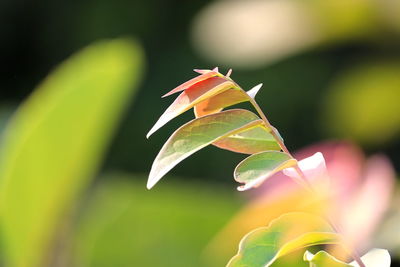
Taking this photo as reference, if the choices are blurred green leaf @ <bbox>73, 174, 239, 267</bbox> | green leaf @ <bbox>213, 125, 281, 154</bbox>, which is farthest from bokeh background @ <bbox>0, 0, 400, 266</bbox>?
green leaf @ <bbox>213, 125, 281, 154</bbox>

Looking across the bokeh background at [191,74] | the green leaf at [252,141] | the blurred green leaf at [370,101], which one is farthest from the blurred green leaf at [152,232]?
the blurred green leaf at [370,101]

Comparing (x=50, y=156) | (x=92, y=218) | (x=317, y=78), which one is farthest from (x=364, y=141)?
(x=50, y=156)

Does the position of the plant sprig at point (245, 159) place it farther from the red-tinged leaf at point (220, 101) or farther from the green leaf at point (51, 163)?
the green leaf at point (51, 163)

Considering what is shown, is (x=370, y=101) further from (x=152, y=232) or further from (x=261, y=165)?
(x=261, y=165)

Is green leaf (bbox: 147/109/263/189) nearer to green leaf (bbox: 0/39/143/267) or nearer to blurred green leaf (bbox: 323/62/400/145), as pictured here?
green leaf (bbox: 0/39/143/267)

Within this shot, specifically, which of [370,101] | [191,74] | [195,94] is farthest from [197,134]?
[191,74]
